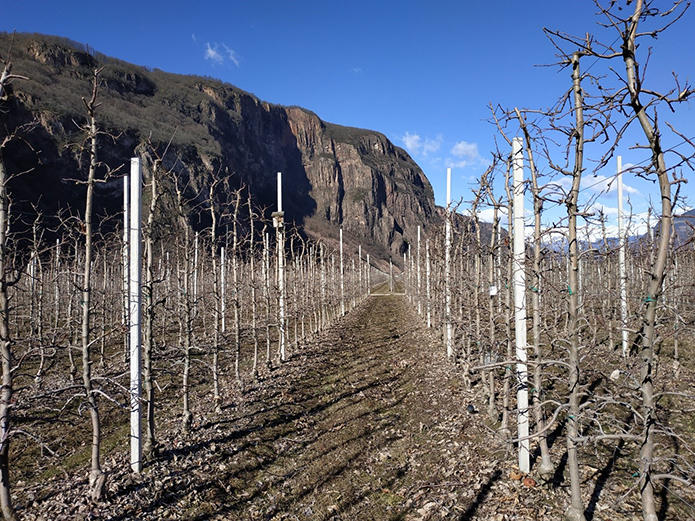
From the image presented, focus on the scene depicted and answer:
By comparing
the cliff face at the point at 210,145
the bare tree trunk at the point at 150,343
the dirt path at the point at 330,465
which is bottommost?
the dirt path at the point at 330,465

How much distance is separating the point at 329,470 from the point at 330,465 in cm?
16

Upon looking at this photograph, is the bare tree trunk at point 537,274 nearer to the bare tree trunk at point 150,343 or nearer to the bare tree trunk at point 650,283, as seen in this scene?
the bare tree trunk at point 650,283

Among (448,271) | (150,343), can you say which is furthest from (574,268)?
(448,271)

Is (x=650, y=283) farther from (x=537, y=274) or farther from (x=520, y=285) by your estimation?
(x=520, y=285)

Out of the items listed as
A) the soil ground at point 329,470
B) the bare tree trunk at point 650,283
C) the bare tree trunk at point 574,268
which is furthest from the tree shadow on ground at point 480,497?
the bare tree trunk at point 650,283

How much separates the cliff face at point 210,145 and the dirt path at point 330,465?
5.04m

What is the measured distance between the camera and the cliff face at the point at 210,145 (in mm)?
49219

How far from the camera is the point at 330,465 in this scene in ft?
22.3

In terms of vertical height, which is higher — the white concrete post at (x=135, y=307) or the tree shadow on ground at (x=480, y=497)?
the white concrete post at (x=135, y=307)

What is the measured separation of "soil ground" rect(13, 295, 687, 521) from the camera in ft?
16.9

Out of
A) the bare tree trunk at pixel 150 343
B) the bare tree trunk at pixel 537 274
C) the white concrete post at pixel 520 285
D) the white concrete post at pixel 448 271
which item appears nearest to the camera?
the bare tree trunk at pixel 537 274

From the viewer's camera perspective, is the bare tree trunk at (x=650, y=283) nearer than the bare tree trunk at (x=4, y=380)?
Yes

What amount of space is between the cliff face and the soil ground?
5.01 m

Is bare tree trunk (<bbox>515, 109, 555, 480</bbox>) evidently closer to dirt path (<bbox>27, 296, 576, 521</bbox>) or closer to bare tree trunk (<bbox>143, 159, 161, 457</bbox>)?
dirt path (<bbox>27, 296, 576, 521</bbox>)
